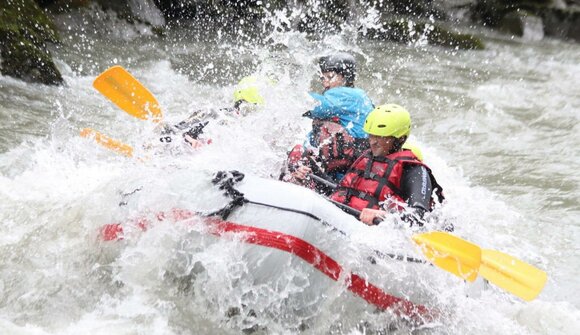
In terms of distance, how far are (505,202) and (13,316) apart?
4.95m

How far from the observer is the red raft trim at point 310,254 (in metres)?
3.18

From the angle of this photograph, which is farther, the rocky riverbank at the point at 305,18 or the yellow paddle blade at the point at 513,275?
the rocky riverbank at the point at 305,18

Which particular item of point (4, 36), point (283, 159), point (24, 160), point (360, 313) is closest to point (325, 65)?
point (283, 159)

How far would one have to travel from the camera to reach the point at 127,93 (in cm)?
501

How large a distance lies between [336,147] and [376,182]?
0.70 meters

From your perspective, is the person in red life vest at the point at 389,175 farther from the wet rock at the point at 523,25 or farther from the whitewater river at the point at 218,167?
the wet rock at the point at 523,25

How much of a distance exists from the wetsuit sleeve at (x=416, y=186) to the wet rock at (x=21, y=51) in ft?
19.0

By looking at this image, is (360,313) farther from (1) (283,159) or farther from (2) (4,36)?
(2) (4,36)

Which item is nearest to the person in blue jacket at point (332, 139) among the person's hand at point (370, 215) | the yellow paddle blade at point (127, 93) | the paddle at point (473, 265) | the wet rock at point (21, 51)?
the person's hand at point (370, 215)

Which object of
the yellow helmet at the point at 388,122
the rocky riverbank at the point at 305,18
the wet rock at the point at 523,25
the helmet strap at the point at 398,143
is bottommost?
the wet rock at the point at 523,25

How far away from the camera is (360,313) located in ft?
11.3

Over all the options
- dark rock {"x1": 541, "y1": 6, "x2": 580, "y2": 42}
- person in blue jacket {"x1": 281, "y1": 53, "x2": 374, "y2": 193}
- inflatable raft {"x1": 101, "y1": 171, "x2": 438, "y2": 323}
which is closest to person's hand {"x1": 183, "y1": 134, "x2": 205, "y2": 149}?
person in blue jacket {"x1": 281, "y1": 53, "x2": 374, "y2": 193}

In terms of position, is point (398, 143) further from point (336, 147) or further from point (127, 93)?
point (127, 93)

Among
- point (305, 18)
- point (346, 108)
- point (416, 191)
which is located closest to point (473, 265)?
point (416, 191)
